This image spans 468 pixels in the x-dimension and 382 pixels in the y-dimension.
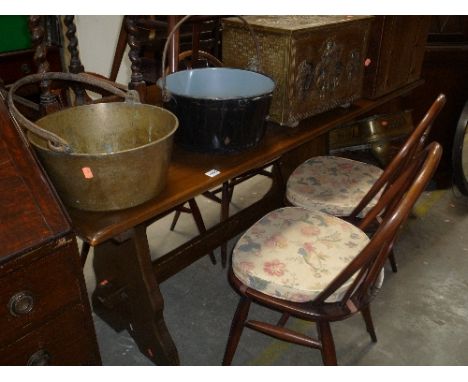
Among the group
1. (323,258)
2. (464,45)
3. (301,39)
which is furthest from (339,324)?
(464,45)

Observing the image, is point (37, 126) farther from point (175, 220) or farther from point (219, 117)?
point (175, 220)

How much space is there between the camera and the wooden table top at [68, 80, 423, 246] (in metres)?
1.08

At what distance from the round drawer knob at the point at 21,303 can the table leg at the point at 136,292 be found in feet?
1.23

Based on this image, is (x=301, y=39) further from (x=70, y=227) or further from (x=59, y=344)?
(x=59, y=344)

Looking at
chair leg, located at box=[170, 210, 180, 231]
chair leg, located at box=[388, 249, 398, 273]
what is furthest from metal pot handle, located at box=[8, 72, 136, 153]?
chair leg, located at box=[388, 249, 398, 273]

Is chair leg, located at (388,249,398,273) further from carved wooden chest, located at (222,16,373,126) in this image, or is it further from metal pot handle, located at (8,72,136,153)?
metal pot handle, located at (8,72,136,153)

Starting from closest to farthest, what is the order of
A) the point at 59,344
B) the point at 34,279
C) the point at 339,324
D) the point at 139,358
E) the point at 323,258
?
the point at 34,279 < the point at 59,344 < the point at 323,258 < the point at 139,358 < the point at 339,324

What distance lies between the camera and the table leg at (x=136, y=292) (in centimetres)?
145

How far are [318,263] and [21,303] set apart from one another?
0.86m

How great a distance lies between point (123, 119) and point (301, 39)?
655mm

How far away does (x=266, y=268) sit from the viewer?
1391mm

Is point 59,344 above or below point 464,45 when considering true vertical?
below

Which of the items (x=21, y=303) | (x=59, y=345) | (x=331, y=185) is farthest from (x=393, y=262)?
(x=21, y=303)

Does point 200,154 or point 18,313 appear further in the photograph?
point 200,154
